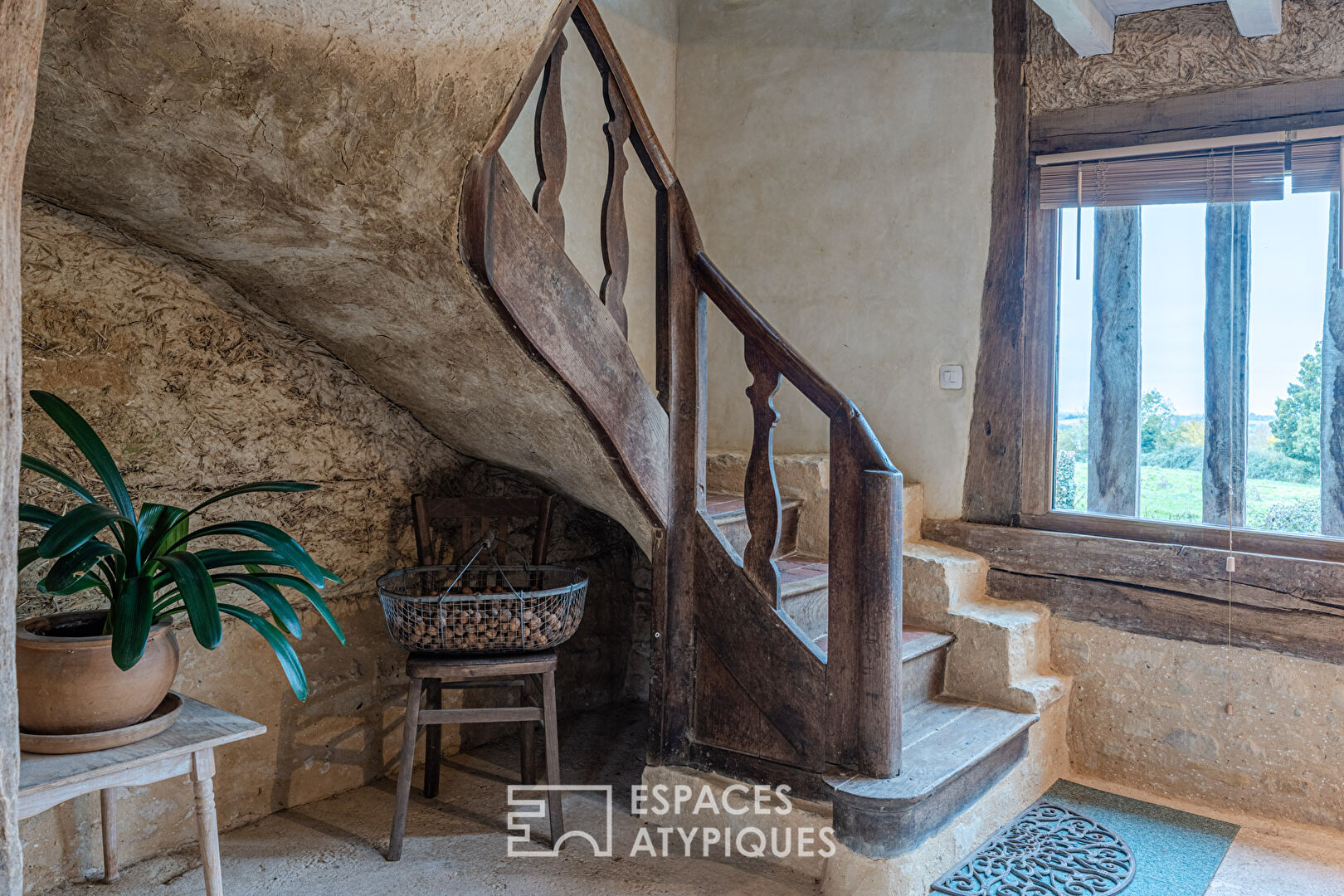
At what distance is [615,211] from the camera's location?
2.27 meters

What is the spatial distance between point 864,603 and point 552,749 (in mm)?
914

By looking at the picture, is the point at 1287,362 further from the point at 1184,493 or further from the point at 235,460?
the point at 235,460

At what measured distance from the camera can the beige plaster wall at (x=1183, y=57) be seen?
2.62m

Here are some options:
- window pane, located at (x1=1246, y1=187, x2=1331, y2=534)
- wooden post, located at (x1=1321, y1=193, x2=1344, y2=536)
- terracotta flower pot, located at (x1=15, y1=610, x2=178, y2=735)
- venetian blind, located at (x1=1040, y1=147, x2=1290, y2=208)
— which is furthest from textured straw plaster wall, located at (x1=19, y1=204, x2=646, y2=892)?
wooden post, located at (x1=1321, y1=193, x2=1344, y2=536)

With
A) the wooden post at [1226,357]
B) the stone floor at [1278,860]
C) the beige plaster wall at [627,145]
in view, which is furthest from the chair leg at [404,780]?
the wooden post at [1226,357]

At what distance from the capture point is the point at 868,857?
211cm

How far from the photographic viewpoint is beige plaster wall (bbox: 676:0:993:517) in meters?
3.22

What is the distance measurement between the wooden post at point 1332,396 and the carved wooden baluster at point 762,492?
162cm

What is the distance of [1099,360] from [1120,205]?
485 mm

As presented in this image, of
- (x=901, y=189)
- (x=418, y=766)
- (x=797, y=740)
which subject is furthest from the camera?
(x=901, y=189)

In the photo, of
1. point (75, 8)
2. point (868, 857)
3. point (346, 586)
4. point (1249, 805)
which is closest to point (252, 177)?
point (75, 8)

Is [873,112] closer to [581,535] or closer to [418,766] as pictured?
[581,535]

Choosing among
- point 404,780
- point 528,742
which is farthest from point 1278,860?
point 404,780

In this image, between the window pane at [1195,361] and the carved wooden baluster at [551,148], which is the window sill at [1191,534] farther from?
the carved wooden baluster at [551,148]
